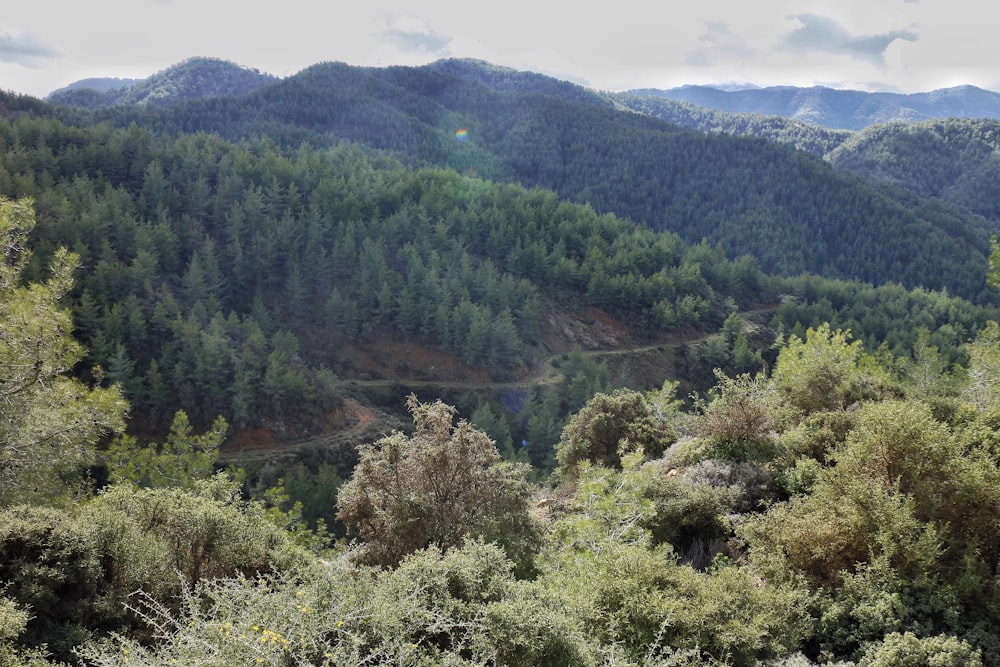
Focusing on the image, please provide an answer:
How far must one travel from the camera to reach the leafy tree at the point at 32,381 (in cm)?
1312

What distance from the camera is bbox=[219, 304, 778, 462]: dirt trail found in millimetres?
41031

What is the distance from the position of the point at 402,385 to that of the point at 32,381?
39180mm

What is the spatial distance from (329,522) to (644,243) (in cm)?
5097

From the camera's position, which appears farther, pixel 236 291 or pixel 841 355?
pixel 236 291

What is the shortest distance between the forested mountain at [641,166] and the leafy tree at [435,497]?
103 meters

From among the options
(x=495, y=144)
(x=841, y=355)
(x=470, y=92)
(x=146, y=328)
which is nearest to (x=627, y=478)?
(x=841, y=355)

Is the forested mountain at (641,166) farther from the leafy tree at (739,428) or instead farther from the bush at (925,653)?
the bush at (925,653)

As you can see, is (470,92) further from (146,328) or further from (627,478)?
(627,478)

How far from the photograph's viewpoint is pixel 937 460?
10617 mm

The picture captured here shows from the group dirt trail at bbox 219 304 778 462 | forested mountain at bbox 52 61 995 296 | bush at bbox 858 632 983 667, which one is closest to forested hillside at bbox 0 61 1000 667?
bush at bbox 858 632 983 667

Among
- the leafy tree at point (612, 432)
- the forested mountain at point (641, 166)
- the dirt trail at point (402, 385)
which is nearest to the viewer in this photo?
the leafy tree at point (612, 432)

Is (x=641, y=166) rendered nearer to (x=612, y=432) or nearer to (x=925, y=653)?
(x=612, y=432)

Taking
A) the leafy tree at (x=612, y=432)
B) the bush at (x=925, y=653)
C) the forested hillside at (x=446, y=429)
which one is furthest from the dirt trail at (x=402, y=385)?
the bush at (x=925, y=653)

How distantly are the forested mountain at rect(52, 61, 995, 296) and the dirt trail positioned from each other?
207 feet
